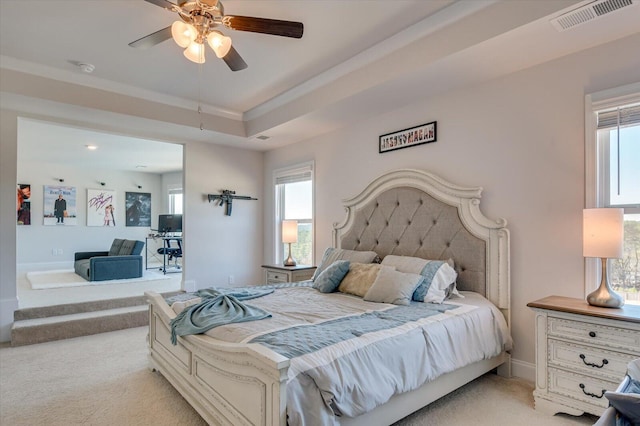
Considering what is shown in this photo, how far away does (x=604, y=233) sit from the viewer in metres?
2.13

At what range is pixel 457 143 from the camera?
3205 mm

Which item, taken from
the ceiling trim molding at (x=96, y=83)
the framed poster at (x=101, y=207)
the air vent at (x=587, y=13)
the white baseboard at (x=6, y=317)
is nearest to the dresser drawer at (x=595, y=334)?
the air vent at (x=587, y=13)

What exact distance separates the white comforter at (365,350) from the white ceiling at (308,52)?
6.06 ft

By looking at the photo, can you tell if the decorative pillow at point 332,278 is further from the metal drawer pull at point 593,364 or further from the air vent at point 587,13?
the air vent at point 587,13

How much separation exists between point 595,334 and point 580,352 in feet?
0.49

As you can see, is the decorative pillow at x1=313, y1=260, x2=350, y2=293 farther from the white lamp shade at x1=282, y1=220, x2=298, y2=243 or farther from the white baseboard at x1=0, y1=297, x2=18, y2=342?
the white baseboard at x1=0, y1=297, x2=18, y2=342

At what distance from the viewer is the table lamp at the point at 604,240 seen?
2109mm

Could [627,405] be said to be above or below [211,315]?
above

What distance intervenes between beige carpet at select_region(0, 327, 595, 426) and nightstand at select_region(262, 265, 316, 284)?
166cm

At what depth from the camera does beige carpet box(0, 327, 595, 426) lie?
219 cm

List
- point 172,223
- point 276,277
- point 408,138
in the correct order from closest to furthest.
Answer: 1. point 408,138
2. point 276,277
3. point 172,223

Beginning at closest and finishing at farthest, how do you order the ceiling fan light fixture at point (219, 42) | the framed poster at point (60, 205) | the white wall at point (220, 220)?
the ceiling fan light fixture at point (219, 42) → the white wall at point (220, 220) → the framed poster at point (60, 205)

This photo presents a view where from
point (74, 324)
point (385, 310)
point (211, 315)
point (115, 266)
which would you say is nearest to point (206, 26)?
point (211, 315)

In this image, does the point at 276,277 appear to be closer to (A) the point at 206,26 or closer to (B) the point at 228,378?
(B) the point at 228,378
